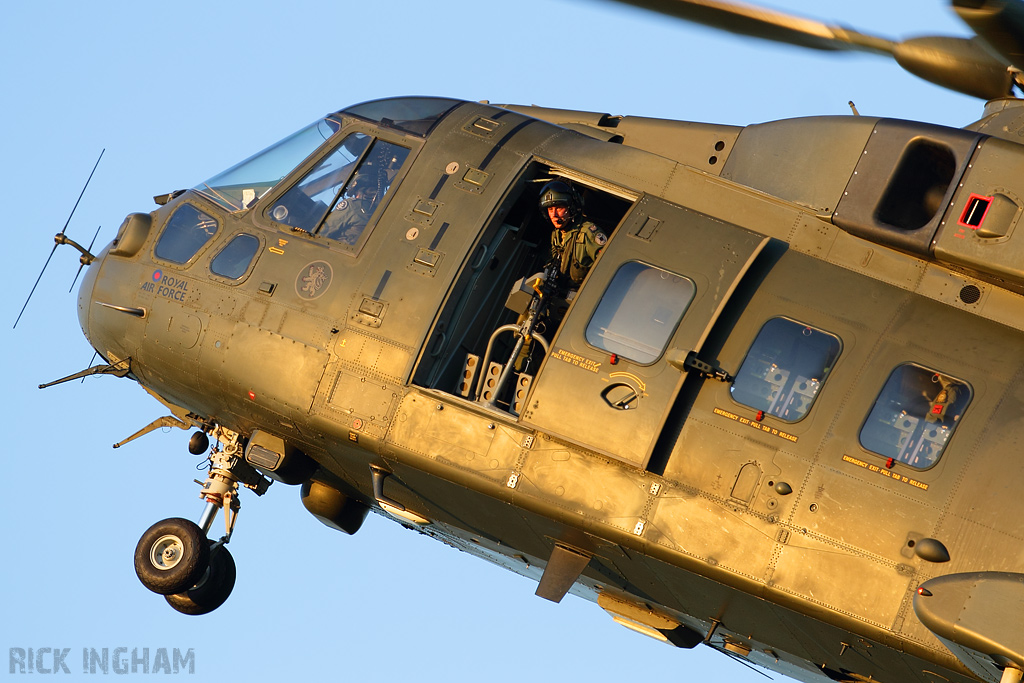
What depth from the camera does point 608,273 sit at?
12.4 metres

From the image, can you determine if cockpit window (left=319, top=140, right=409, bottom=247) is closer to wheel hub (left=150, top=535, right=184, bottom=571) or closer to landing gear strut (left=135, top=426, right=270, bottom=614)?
landing gear strut (left=135, top=426, right=270, bottom=614)

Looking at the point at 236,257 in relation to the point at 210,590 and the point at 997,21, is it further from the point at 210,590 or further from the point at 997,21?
the point at 997,21

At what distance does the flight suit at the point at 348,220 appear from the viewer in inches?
527

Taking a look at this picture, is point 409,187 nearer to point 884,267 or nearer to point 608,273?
point 608,273

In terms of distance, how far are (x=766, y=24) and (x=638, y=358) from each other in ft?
13.0

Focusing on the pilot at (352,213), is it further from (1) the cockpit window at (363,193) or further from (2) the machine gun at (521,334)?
(2) the machine gun at (521,334)

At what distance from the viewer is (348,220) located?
1352 centimetres

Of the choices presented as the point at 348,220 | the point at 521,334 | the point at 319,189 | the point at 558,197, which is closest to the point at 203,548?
the point at 348,220

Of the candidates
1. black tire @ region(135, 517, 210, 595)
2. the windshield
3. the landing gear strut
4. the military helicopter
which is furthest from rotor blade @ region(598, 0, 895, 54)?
black tire @ region(135, 517, 210, 595)

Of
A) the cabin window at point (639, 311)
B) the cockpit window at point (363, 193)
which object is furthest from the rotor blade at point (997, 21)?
the cockpit window at point (363, 193)

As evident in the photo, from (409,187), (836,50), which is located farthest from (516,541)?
(836,50)

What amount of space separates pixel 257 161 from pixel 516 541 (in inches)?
205

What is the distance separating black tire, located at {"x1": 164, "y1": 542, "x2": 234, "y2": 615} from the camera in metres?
14.2

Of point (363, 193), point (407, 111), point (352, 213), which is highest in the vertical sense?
point (407, 111)
